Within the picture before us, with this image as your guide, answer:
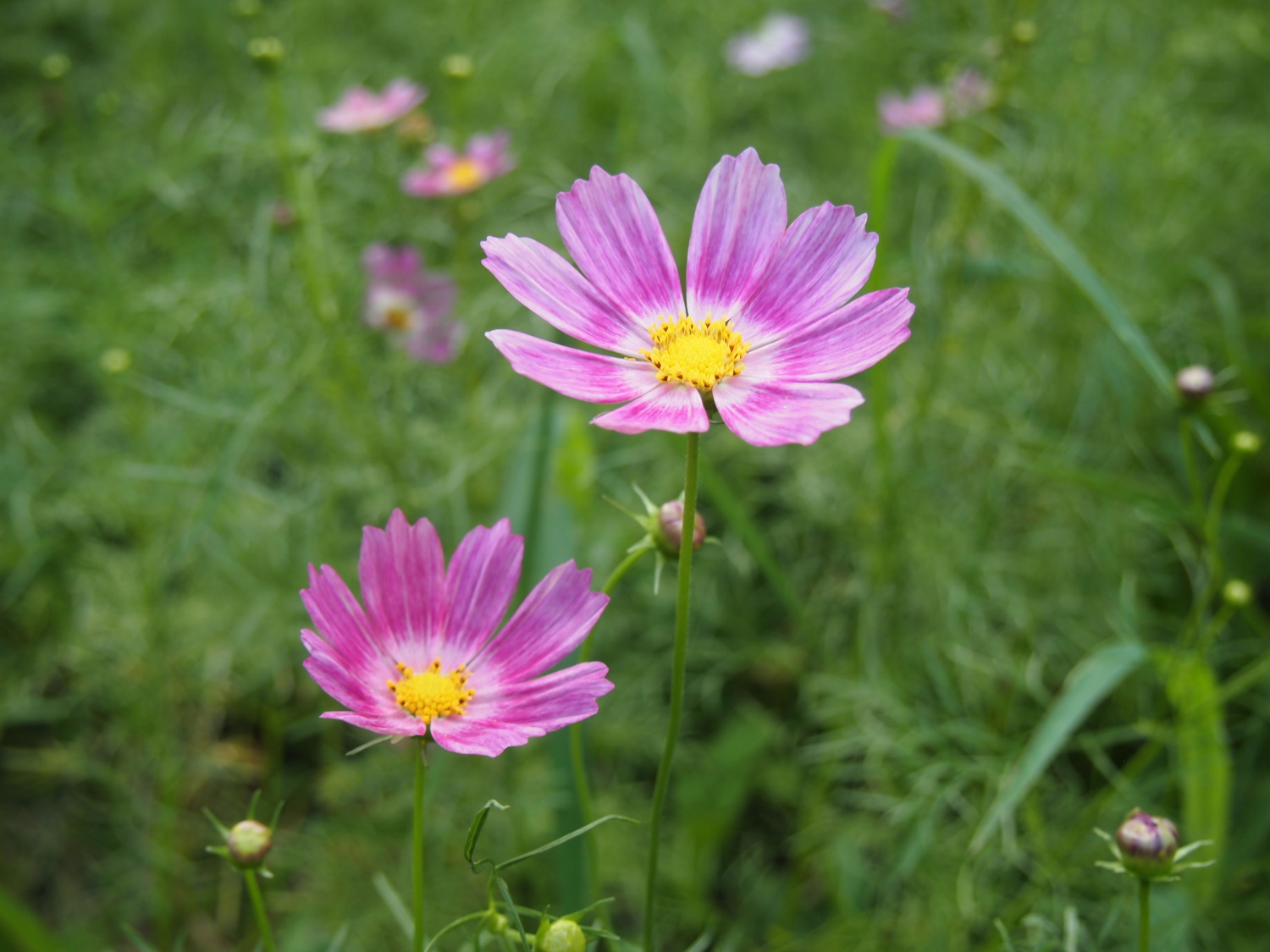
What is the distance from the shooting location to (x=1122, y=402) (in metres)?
1.62

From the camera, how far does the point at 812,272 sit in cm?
82

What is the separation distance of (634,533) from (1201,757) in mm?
834

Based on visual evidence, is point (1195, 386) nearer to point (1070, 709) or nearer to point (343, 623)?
point (1070, 709)

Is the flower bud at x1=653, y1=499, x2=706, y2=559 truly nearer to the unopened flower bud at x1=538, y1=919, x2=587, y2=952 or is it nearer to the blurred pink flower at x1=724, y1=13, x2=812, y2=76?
the unopened flower bud at x1=538, y1=919, x2=587, y2=952

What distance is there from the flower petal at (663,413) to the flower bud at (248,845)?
1.24ft

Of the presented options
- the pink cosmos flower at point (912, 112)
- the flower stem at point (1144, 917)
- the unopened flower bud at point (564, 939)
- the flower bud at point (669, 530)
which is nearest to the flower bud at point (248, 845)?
the unopened flower bud at point (564, 939)

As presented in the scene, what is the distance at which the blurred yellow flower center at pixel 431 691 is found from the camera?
77 cm

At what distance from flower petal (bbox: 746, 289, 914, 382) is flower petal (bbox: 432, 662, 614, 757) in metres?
0.27

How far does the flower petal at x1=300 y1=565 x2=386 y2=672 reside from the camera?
2.29 ft

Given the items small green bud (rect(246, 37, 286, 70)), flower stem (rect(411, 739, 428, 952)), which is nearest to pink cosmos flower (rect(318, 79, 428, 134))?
small green bud (rect(246, 37, 286, 70))

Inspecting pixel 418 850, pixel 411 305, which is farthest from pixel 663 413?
pixel 411 305

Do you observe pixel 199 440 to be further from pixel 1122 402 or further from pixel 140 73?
pixel 1122 402

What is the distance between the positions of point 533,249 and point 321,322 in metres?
0.74

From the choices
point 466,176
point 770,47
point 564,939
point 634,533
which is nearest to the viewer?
point 564,939
